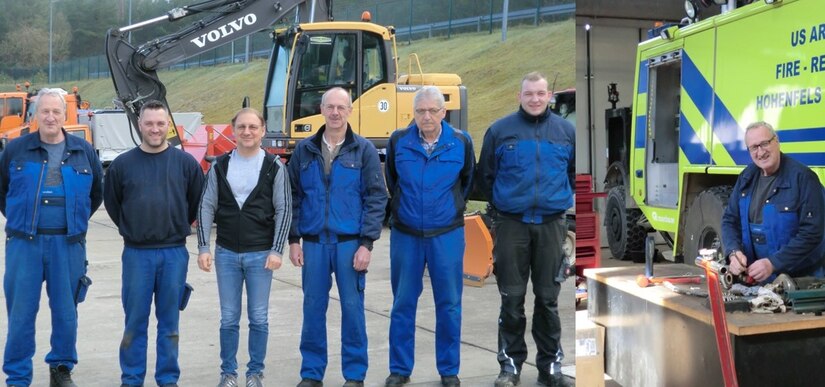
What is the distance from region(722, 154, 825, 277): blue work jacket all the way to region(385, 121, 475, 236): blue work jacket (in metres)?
2.40

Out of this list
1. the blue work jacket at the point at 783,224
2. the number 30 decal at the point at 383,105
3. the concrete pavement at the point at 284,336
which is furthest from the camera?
the number 30 decal at the point at 383,105

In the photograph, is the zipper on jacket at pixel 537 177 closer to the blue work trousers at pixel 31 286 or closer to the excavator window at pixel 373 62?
the blue work trousers at pixel 31 286

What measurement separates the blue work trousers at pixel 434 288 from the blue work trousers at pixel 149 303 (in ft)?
2.97

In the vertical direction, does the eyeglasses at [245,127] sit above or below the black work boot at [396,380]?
above

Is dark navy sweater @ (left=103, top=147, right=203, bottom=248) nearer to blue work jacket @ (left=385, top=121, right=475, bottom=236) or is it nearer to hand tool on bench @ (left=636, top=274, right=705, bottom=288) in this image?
blue work jacket @ (left=385, top=121, right=475, bottom=236)

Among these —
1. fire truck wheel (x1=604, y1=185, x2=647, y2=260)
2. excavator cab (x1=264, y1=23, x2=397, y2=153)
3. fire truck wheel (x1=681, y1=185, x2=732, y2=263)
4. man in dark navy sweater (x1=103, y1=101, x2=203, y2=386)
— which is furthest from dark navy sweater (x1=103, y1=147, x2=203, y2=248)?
excavator cab (x1=264, y1=23, x2=397, y2=153)

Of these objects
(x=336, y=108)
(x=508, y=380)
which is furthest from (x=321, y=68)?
(x=508, y=380)

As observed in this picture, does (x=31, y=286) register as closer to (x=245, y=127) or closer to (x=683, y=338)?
(x=245, y=127)

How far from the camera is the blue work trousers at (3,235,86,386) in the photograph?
12.8ft

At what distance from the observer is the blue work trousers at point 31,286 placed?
391cm

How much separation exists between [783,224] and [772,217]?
0.02 m

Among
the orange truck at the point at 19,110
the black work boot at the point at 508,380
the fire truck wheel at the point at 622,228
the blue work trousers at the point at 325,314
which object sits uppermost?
the orange truck at the point at 19,110

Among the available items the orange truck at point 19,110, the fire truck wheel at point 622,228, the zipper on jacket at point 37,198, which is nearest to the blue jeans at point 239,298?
the zipper on jacket at point 37,198

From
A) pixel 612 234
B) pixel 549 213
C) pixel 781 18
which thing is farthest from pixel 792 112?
pixel 549 213
